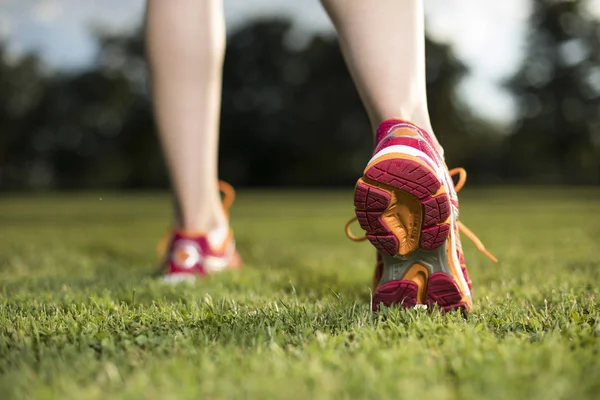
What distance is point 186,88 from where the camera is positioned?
206cm

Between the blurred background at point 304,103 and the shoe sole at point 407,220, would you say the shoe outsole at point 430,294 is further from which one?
the blurred background at point 304,103

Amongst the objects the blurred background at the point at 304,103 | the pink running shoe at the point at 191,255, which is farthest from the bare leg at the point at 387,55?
the blurred background at the point at 304,103

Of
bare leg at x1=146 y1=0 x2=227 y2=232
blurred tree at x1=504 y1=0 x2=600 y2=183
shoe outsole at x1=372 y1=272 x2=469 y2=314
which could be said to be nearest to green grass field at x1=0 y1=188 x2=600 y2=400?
shoe outsole at x1=372 y1=272 x2=469 y2=314

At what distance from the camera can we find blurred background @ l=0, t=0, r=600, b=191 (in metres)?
30.7

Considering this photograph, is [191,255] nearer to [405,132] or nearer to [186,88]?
[186,88]

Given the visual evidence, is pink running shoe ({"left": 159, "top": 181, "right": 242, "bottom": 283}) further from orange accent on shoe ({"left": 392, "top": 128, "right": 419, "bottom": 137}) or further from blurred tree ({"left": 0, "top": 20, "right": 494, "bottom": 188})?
blurred tree ({"left": 0, "top": 20, "right": 494, "bottom": 188})

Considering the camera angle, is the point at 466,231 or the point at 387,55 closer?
the point at 387,55

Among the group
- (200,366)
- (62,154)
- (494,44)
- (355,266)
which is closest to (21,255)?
(355,266)

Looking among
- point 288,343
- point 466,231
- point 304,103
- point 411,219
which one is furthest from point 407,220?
point 304,103

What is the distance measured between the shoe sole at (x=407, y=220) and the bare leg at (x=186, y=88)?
0.87m

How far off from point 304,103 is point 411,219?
3303 cm

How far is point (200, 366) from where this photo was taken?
93cm

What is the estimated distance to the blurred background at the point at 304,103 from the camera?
30719mm

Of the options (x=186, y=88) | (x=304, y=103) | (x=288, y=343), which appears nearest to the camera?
(x=288, y=343)
